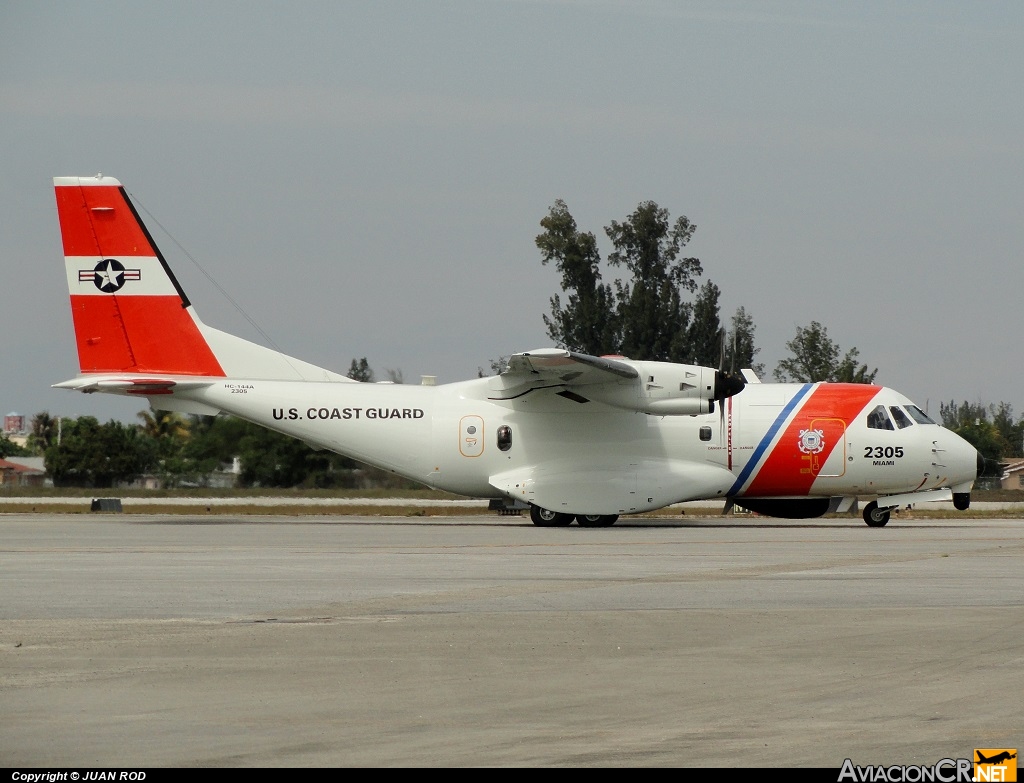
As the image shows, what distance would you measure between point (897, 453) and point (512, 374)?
28.7 ft

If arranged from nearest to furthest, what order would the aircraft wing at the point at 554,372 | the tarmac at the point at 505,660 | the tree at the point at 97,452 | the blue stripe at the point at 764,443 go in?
the tarmac at the point at 505,660 < the aircraft wing at the point at 554,372 < the blue stripe at the point at 764,443 < the tree at the point at 97,452

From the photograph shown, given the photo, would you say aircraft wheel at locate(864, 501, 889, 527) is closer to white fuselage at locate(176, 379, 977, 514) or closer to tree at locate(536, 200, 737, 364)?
white fuselage at locate(176, 379, 977, 514)

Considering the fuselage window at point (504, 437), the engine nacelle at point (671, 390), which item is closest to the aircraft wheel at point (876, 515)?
the engine nacelle at point (671, 390)

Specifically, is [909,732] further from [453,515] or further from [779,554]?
[453,515]

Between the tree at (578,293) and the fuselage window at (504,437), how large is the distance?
36.3m

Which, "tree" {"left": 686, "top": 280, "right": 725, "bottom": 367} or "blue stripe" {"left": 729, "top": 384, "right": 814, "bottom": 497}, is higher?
"tree" {"left": 686, "top": 280, "right": 725, "bottom": 367}

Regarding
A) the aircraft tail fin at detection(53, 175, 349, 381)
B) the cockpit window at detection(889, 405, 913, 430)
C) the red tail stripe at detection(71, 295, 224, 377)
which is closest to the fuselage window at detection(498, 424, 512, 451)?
the aircraft tail fin at detection(53, 175, 349, 381)

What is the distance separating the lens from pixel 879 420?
2506 cm

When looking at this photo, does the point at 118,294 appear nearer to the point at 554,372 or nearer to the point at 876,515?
A: the point at 554,372

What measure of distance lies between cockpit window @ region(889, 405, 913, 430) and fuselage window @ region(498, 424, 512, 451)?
28.2ft

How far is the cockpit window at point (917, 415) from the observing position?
83.3 feet

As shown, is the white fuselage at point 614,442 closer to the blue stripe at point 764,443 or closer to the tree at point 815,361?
the blue stripe at point 764,443

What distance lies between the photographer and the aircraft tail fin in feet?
81.8

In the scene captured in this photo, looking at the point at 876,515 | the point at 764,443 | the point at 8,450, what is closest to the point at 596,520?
the point at 764,443
